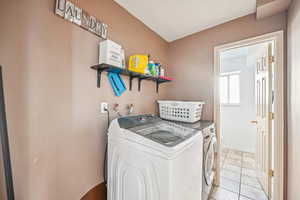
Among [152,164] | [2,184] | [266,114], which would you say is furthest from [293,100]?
[2,184]

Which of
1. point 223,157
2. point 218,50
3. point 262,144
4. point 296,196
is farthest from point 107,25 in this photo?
point 223,157

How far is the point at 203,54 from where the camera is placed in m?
2.15

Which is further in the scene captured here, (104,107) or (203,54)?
(203,54)

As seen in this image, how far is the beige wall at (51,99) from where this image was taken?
0.87 metres

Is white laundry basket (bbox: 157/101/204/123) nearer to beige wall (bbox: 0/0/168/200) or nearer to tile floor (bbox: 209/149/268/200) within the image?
beige wall (bbox: 0/0/168/200)

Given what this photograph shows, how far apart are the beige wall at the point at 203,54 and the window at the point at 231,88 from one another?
1.89m

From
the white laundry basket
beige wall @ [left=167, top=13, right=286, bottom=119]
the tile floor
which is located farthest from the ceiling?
the tile floor

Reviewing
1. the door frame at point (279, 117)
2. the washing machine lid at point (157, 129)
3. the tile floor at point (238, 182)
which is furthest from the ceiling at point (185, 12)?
the tile floor at point (238, 182)

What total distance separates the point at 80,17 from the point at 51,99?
2.63 ft

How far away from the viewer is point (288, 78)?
4.72ft

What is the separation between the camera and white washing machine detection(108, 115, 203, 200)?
82 centimetres

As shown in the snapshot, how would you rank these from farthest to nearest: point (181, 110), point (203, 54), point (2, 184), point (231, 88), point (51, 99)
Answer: point (231, 88)
point (203, 54)
point (181, 110)
point (51, 99)
point (2, 184)

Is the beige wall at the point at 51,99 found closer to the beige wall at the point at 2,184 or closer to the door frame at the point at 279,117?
the beige wall at the point at 2,184

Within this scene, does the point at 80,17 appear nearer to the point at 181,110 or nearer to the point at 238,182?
the point at 181,110
